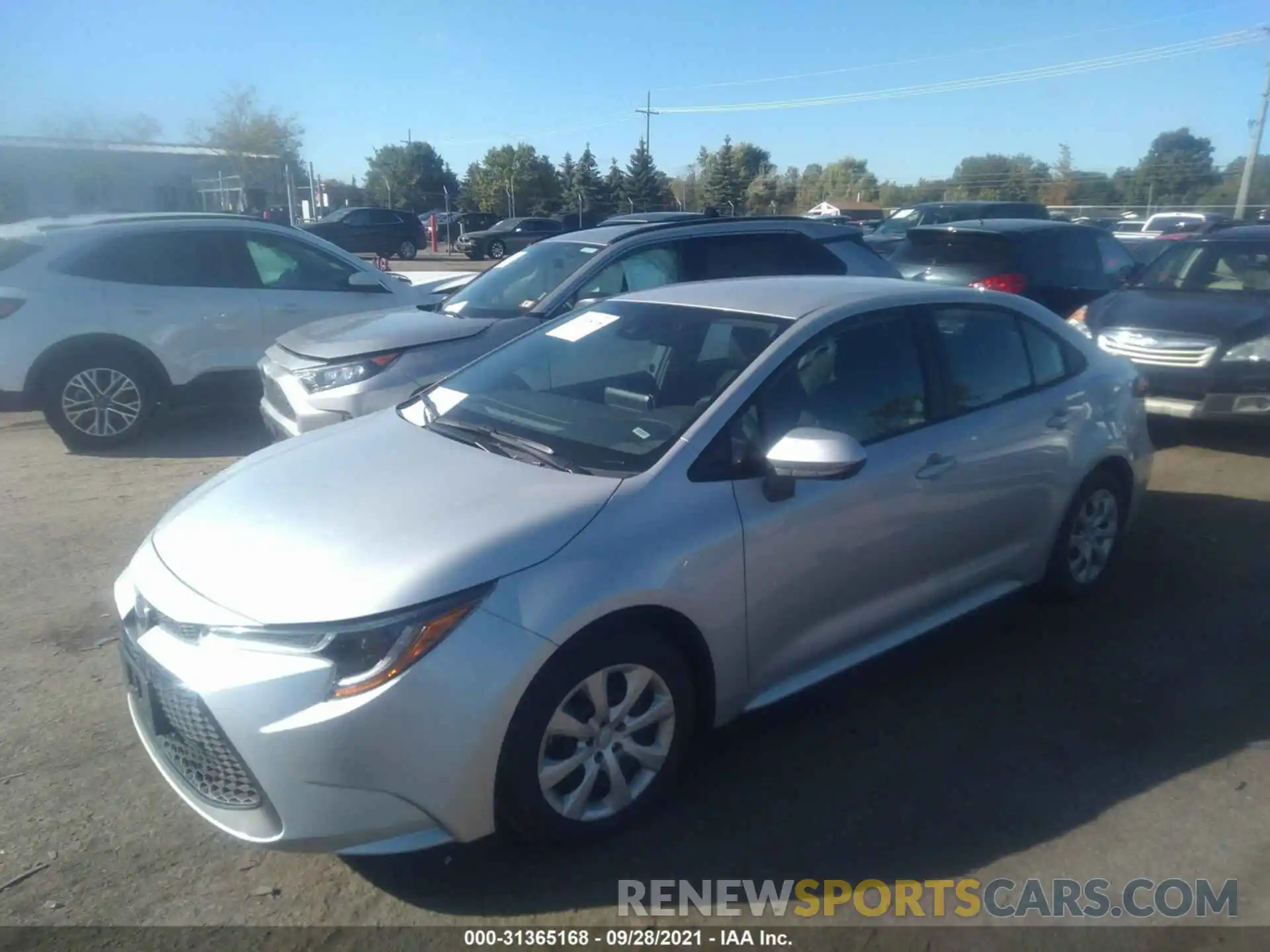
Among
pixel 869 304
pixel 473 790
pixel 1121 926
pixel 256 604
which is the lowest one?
pixel 1121 926

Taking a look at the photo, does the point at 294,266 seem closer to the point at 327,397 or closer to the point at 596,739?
the point at 327,397

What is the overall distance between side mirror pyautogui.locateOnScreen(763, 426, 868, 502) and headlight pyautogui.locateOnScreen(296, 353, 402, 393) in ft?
11.4

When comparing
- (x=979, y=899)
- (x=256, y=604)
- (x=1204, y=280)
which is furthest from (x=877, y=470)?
(x=1204, y=280)

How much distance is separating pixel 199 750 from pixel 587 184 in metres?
53.9

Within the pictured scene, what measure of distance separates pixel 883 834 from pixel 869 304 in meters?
2.00

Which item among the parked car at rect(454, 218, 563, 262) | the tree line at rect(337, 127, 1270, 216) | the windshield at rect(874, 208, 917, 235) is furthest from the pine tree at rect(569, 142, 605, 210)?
the windshield at rect(874, 208, 917, 235)

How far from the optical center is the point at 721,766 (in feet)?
11.7

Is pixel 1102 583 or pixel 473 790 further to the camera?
pixel 1102 583

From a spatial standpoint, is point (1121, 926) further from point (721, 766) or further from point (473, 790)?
point (473, 790)

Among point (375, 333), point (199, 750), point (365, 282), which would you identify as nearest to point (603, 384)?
point (199, 750)

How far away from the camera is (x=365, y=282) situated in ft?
28.6

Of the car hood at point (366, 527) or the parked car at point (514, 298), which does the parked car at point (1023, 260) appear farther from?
the car hood at point (366, 527)

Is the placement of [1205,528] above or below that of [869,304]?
below

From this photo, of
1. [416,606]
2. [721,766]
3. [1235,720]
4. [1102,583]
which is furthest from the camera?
[1102,583]
